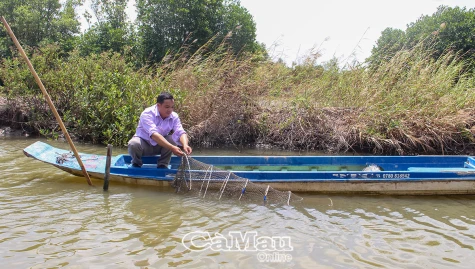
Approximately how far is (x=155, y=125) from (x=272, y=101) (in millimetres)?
5232

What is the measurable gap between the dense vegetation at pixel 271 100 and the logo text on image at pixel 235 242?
5561mm

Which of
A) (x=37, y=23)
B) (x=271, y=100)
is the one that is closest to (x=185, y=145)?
(x=271, y=100)

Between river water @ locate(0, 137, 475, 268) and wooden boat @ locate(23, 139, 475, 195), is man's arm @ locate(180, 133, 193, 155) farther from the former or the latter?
river water @ locate(0, 137, 475, 268)

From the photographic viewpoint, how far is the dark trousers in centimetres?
577

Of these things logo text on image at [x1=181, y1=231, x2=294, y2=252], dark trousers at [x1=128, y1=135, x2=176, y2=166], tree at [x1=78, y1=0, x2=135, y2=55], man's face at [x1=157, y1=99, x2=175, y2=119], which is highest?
tree at [x1=78, y1=0, x2=135, y2=55]

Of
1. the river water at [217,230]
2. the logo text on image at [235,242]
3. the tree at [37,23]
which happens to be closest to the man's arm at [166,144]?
the river water at [217,230]

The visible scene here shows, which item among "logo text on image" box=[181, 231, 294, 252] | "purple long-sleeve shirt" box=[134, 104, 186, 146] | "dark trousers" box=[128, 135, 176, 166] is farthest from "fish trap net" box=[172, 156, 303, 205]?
"logo text on image" box=[181, 231, 294, 252]


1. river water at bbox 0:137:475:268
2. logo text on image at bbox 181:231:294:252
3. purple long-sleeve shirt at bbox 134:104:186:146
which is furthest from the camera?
purple long-sleeve shirt at bbox 134:104:186:146

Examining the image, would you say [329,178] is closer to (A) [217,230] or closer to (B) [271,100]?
(A) [217,230]

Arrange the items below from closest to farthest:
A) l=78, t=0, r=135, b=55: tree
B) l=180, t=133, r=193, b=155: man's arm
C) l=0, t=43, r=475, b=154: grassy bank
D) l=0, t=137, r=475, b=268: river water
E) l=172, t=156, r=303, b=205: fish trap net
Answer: l=0, t=137, r=475, b=268: river water, l=172, t=156, r=303, b=205: fish trap net, l=180, t=133, r=193, b=155: man's arm, l=0, t=43, r=475, b=154: grassy bank, l=78, t=0, r=135, b=55: tree

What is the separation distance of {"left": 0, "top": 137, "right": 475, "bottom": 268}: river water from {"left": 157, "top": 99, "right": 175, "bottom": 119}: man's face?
1216mm

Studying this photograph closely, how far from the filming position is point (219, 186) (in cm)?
552

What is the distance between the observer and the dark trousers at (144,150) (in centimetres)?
577

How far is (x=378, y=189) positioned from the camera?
5.68 metres
